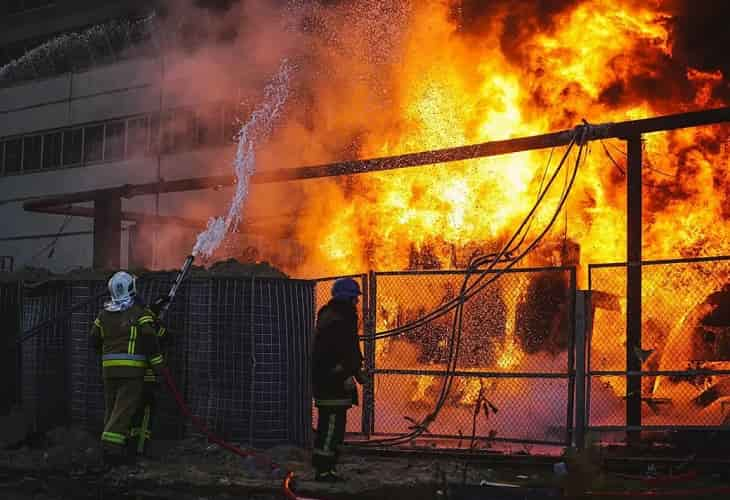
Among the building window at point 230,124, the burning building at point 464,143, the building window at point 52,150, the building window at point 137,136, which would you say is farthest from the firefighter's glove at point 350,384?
the building window at point 52,150

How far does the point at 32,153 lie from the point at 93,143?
2.93 metres

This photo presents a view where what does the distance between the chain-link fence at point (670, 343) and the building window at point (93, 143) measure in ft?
53.4

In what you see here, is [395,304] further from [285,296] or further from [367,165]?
[285,296]

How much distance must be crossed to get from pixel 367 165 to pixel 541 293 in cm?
330

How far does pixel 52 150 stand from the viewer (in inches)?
1044

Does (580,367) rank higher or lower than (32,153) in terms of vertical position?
A: lower

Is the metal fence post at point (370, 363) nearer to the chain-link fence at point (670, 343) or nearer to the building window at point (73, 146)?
the chain-link fence at point (670, 343)

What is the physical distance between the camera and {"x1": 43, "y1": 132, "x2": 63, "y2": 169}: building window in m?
26.4

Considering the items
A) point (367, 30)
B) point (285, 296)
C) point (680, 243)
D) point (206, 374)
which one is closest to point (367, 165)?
point (285, 296)

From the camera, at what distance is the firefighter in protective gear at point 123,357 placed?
8609 mm

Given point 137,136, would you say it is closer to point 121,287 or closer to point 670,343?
point 121,287

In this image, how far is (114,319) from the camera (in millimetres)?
8781

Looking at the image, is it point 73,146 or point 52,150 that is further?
point 52,150

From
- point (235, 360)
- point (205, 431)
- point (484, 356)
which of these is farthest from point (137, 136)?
point (205, 431)
